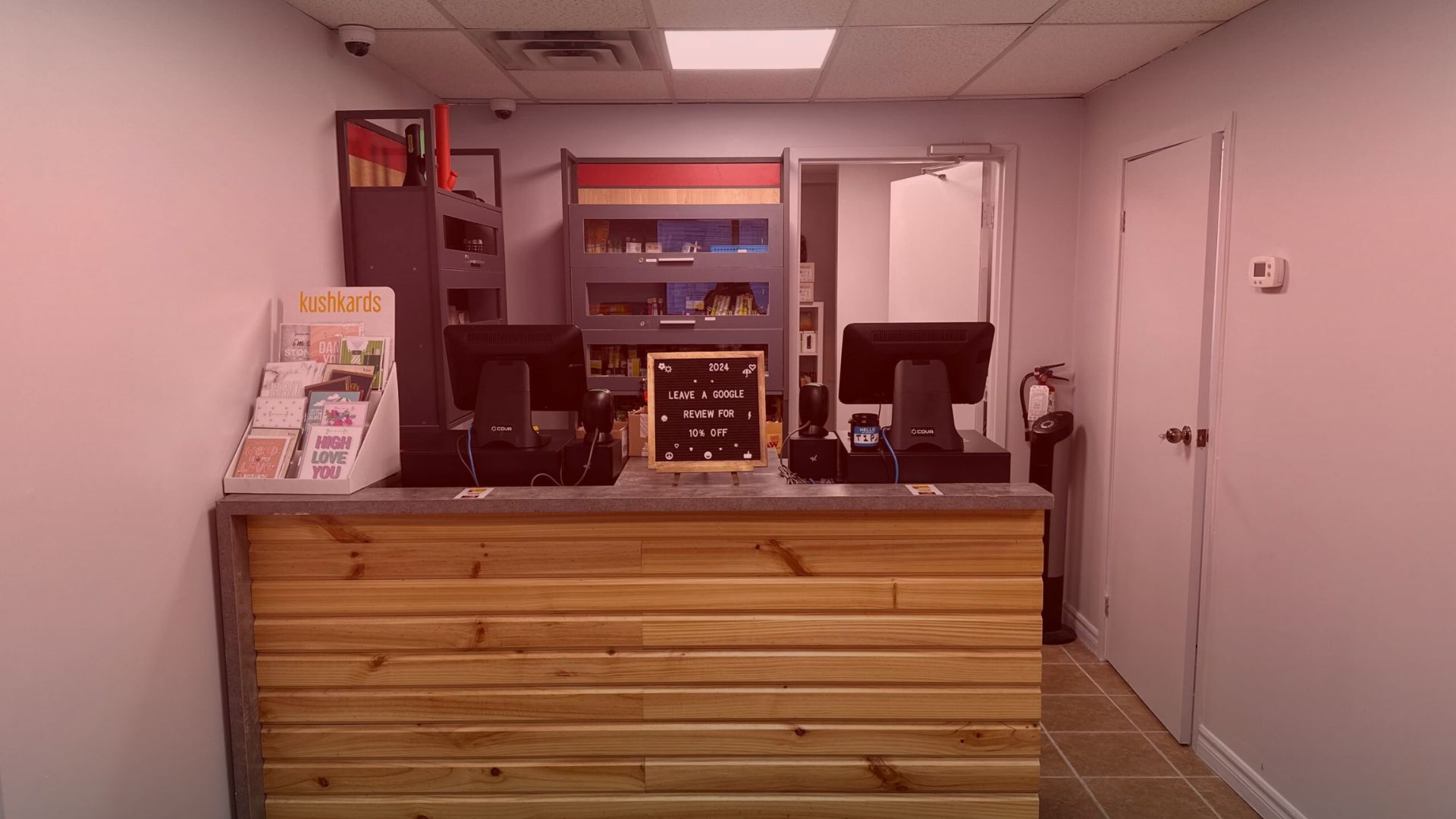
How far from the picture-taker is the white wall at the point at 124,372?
1.82 metres

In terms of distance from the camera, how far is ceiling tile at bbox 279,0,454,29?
2910 millimetres

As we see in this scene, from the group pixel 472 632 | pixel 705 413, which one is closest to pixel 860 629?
pixel 705 413

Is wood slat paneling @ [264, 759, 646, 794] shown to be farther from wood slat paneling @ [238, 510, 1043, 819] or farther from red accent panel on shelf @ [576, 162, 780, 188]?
red accent panel on shelf @ [576, 162, 780, 188]

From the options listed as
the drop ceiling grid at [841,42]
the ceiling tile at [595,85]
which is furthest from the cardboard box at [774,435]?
the ceiling tile at [595,85]

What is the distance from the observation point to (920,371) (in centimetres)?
266

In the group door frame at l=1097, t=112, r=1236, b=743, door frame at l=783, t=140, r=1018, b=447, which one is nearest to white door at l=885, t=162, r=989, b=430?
door frame at l=783, t=140, r=1018, b=447

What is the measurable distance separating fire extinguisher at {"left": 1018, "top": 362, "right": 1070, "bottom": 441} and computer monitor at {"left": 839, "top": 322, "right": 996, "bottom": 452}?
1771 millimetres

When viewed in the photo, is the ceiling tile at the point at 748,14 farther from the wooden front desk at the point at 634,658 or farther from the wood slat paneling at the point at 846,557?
the wood slat paneling at the point at 846,557

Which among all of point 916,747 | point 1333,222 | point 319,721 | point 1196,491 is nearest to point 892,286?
point 1196,491

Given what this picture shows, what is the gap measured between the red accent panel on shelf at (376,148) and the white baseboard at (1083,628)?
3861mm

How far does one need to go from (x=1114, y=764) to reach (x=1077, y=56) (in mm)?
2772

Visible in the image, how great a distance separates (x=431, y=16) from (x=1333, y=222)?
2.96 m

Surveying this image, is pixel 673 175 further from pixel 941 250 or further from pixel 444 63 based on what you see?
pixel 941 250

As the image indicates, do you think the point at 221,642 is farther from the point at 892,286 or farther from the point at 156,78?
the point at 892,286
